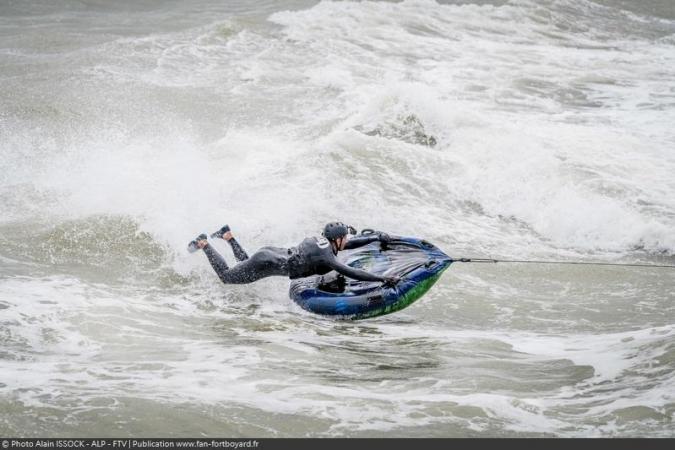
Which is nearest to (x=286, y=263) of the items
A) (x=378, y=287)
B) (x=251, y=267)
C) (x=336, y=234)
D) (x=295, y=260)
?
(x=295, y=260)

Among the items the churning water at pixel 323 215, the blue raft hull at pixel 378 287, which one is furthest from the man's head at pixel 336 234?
the churning water at pixel 323 215

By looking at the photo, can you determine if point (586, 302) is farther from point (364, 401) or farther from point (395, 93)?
point (395, 93)

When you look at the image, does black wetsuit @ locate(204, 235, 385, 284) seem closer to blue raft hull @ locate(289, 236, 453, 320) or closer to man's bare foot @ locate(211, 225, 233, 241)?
man's bare foot @ locate(211, 225, 233, 241)

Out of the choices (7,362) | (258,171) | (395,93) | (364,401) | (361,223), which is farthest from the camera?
(395,93)

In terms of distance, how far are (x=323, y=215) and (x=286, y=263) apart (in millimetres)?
2531

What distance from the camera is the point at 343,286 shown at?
7.88 meters

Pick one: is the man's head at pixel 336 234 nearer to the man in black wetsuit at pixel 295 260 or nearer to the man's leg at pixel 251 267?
the man in black wetsuit at pixel 295 260

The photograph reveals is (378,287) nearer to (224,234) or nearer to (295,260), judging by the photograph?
(295,260)

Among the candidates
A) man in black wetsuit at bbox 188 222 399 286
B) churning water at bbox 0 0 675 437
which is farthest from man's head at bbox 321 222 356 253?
churning water at bbox 0 0 675 437

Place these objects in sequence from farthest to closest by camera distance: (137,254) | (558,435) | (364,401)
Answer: (137,254) → (364,401) → (558,435)

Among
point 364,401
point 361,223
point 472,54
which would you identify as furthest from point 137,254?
point 472,54

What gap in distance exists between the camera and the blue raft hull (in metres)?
7.62

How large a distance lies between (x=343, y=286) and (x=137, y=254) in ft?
8.63

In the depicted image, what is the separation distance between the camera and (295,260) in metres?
7.80
